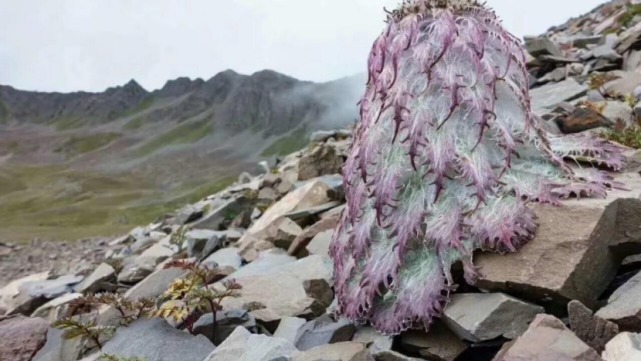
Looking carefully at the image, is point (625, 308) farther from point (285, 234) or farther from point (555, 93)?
point (555, 93)

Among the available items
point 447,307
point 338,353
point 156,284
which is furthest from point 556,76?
point 338,353

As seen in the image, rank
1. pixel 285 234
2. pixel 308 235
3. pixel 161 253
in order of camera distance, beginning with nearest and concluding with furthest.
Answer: pixel 308 235 < pixel 285 234 < pixel 161 253

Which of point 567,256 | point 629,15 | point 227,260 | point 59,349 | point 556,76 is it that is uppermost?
point 629,15

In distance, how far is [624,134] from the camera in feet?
23.6

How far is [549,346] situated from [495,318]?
2.04 ft

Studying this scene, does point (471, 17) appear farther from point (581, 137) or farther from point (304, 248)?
point (304, 248)

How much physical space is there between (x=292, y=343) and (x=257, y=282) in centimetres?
158

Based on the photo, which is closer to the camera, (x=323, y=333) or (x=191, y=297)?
(x=323, y=333)

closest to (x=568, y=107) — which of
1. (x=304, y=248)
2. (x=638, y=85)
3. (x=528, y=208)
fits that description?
(x=638, y=85)

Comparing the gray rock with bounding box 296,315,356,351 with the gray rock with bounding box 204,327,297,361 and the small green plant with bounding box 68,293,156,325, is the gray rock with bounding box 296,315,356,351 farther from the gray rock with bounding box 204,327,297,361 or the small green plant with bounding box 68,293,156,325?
the small green plant with bounding box 68,293,156,325

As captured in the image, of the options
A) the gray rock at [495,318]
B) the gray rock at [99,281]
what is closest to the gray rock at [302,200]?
the gray rock at [99,281]

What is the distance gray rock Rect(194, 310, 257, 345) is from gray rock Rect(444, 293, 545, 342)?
2.11 metres

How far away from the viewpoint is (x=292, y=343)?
5.15 metres

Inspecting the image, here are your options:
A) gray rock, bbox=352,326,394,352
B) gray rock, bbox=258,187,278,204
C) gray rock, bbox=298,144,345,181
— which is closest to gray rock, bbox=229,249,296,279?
gray rock, bbox=352,326,394,352
